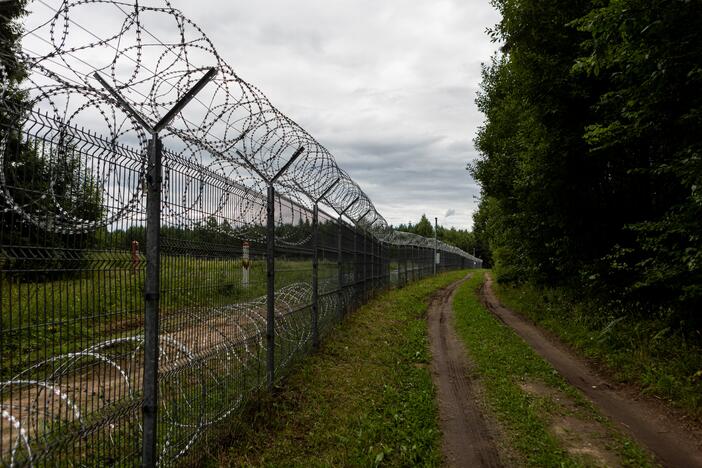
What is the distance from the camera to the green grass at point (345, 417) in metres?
4.16

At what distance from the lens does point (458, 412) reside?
18.0ft

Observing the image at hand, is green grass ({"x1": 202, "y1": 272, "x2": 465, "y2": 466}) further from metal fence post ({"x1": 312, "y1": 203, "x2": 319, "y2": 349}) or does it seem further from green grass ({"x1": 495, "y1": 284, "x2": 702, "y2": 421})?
green grass ({"x1": 495, "y1": 284, "x2": 702, "y2": 421})

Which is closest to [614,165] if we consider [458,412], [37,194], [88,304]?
[458,412]

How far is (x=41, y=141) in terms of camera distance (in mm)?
2244

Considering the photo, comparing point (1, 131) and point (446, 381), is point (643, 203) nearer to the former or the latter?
point (446, 381)

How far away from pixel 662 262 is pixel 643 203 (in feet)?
9.32

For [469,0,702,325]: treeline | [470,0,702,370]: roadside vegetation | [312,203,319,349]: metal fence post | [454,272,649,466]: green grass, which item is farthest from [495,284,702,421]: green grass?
[312,203,319,349]: metal fence post

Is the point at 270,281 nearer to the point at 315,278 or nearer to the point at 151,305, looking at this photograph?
the point at 315,278

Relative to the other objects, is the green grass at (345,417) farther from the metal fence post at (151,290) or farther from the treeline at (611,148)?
the treeline at (611,148)

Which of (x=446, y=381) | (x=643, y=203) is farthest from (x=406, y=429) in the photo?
(x=643, y=203)

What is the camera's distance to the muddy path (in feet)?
15.0

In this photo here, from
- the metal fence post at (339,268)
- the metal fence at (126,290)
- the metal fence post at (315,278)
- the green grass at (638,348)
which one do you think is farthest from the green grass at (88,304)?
the green grass at (638,348)

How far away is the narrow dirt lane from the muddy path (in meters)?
1.45

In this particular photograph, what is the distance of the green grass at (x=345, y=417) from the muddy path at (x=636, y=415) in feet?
6.56
